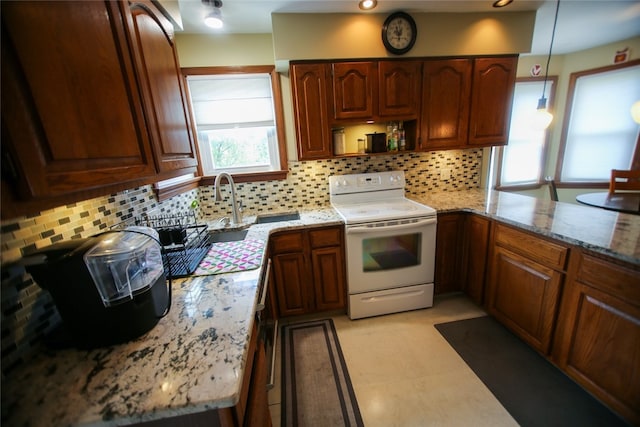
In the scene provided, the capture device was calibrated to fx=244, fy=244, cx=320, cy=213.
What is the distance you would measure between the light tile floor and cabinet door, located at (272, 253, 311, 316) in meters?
0.36

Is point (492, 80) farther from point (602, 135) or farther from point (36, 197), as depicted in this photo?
point (36, 197)

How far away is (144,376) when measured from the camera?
654mm

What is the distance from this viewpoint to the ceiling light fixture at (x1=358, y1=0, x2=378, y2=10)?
1.78m

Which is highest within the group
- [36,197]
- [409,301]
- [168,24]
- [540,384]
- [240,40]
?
[240,40]

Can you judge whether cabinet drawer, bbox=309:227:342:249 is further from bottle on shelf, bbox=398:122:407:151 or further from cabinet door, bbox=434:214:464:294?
bottle on shelf, bbox=398:122:407:151

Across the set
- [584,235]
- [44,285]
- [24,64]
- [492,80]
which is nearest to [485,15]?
[492,80]

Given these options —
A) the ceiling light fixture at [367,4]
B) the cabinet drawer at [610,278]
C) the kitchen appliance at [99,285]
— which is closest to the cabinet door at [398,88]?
the ceiling light fixture at [367,4]

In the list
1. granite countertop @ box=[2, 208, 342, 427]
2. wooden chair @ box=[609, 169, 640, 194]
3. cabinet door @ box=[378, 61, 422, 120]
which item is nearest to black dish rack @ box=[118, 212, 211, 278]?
granite countertop @ box=[2, 208, 342, 427]

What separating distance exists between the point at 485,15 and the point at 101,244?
302 cm

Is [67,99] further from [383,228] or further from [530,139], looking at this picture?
[530,139]

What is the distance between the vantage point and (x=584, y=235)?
4.34 ft

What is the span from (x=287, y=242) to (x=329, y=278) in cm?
49

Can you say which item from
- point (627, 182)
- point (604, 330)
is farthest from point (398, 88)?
point (627, 182)

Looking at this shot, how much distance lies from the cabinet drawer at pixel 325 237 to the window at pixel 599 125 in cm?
367
